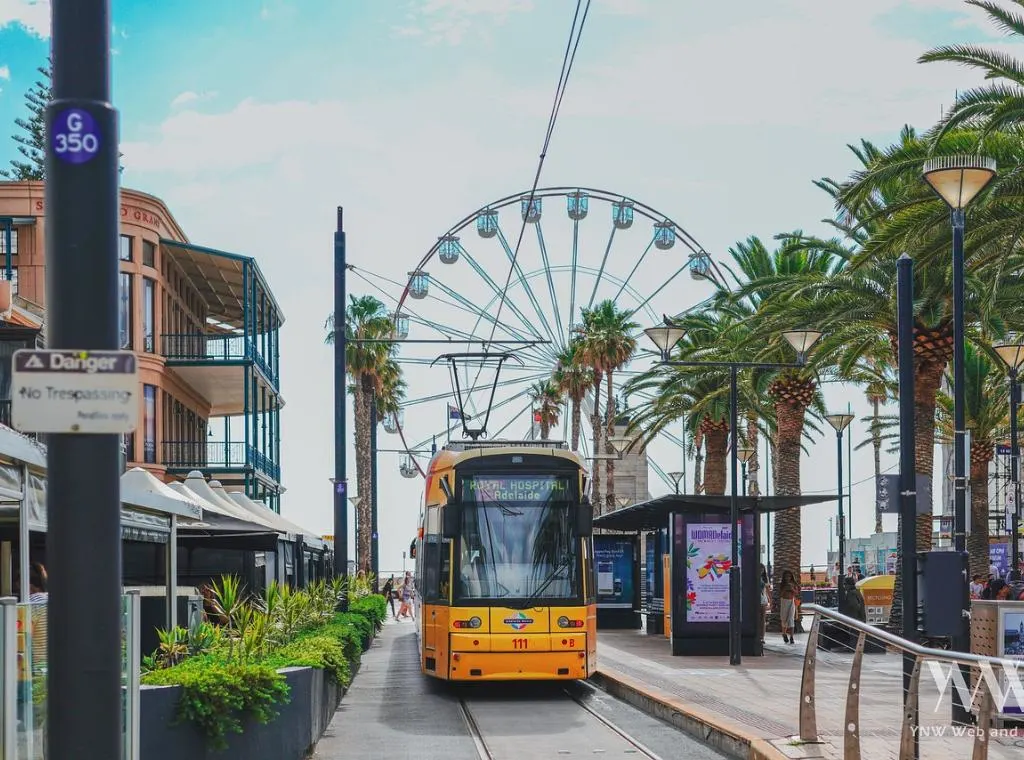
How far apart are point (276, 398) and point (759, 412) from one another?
1907 cm

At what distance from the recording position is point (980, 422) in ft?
152

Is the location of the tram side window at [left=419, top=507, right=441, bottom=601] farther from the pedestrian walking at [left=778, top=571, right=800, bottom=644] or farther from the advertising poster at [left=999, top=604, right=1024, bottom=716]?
the pedestrian walking at [left=778, top=571, right=800, bottom=644]

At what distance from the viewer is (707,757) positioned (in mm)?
14312

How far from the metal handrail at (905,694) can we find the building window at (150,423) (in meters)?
33.2

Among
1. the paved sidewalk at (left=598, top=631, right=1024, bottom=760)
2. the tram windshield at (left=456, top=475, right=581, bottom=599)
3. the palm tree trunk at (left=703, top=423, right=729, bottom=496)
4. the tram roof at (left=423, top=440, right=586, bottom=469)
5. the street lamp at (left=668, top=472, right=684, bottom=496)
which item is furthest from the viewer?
the street lamp at (left=668, top=472, right=684, bottom=496)

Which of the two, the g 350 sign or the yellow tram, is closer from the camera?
the g 350 sign

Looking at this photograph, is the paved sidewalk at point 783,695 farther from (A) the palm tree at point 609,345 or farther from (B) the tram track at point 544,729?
(A) the palm tree at point 609,345

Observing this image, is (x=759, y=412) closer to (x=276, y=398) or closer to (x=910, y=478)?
(x=276, y=398)

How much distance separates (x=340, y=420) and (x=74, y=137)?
74.9 ft

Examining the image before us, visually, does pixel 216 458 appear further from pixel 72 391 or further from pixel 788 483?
pixel 72 391

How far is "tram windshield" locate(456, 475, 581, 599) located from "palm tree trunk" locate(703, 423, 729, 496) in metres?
27.9

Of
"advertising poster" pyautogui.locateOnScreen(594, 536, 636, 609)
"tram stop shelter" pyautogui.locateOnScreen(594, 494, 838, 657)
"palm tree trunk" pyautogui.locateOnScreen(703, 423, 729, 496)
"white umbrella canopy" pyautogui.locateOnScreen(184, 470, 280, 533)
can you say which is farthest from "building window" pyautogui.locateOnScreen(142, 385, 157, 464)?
"tram stop shelter" pyautogui.locateOnScreen(594, 494, 838, 657)

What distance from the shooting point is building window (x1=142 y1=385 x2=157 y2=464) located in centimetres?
4356

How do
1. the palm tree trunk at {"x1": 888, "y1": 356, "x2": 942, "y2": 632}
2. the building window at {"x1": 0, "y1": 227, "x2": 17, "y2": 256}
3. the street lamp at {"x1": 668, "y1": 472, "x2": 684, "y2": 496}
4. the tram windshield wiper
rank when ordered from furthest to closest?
the street lamp at {"x1": 668, "y1": 472, "x2": 684, "y2": 496} → the building window at {"x1": 0, "y1": 227, "x2": 17, "y2": 256} → the palm tree trunk at {"x1": 888, "y1": 356, "x2": 942, "y2": 632} → the tram windshield wiper
